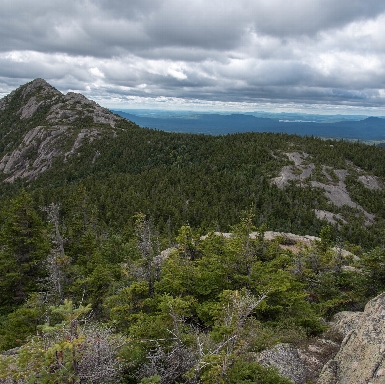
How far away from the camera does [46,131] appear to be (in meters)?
152

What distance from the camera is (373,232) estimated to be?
286ft

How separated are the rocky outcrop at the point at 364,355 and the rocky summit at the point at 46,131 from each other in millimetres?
143521

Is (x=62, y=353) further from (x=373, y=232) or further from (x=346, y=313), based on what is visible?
(x=373, y=232)

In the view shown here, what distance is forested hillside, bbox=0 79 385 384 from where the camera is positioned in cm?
1027

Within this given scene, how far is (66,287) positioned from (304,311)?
64.7ft

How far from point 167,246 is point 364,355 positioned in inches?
1563

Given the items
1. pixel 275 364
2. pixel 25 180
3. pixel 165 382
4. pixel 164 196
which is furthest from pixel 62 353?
pixel 25 180

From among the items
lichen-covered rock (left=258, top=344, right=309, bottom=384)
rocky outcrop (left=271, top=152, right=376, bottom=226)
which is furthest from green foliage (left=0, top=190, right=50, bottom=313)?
rocky outcrop (left=271, top=152, right=376, bottom=226)

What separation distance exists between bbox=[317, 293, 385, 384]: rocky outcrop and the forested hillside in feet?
7.66

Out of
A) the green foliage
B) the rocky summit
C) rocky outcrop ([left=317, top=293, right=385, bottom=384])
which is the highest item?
the rocky summit

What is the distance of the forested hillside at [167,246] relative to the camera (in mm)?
10273

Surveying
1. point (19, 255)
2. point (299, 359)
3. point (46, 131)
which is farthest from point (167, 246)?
point (46, 131)

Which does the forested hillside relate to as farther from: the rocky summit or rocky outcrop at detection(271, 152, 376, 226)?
the rocky summit

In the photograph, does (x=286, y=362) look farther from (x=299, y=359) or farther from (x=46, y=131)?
(x=46, y=131)
